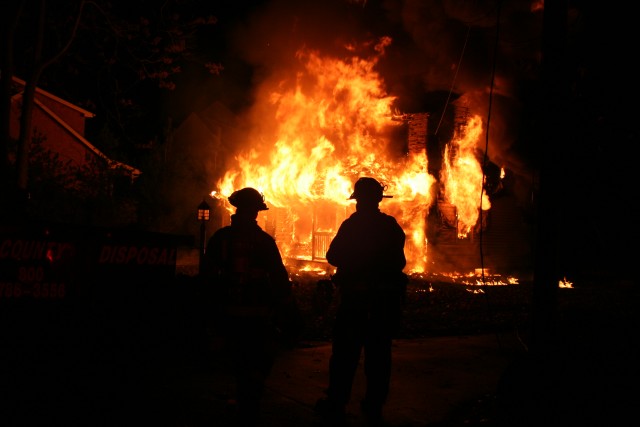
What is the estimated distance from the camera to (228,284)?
4.03 metres

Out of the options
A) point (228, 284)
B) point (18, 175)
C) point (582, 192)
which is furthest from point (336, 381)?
point (582, 192)

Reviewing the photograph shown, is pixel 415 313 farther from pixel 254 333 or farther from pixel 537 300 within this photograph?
pixel 254 333

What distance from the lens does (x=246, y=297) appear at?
4.01 meters

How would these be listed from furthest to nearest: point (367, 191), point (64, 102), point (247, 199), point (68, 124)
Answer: point (68, 124) < point (64, 102) < point (367, 191) < point (247, 199)

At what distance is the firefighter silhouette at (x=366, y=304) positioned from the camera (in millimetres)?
4672

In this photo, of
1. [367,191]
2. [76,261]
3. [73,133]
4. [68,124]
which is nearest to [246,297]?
[76,261]

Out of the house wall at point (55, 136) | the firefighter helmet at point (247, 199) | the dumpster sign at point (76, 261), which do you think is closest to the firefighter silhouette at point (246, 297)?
the firefighter helmet at point (247, 199)

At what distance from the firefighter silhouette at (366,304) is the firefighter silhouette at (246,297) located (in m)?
0.85

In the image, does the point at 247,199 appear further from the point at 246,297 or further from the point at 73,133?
the point at 73,133

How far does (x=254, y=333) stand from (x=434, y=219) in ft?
47.5

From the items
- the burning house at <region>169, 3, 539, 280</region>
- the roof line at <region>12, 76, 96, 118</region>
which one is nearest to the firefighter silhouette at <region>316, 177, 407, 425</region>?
the burning house at <region>169, 3, 539, 280</region>

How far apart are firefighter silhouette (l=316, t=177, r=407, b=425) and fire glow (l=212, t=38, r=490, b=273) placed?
43.4ft

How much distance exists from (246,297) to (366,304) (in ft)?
4.07

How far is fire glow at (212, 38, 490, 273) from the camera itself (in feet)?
59.4
